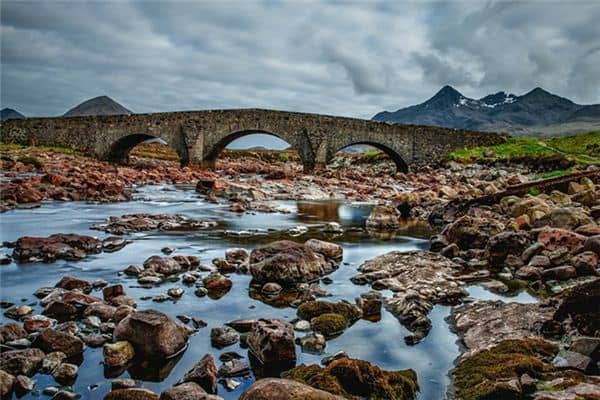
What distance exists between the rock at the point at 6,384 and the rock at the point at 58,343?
545mm

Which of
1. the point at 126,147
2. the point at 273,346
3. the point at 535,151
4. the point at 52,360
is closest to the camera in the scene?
the point at 52,360

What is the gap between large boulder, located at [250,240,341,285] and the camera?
20.3 feet

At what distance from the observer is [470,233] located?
8711 millimetres

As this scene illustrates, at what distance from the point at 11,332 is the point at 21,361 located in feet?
2.18

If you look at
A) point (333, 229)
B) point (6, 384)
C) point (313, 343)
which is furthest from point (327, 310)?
point (333, 229)

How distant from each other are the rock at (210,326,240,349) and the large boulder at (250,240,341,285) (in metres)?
1.80

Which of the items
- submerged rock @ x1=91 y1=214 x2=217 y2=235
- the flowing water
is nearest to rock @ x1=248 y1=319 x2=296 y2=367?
the flowing water

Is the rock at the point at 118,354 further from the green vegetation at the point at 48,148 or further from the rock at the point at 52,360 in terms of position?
the green vegetation at the point at 48,148

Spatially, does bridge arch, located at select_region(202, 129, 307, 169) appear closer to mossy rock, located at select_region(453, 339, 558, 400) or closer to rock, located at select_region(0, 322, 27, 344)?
rock, located at select_region(0, 322, 27, 344)

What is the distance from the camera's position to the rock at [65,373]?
11.3ft

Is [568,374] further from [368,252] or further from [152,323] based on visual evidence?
[368,252]

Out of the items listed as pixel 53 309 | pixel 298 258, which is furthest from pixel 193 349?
pixel 298 258

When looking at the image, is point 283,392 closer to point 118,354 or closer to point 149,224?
point 118,354

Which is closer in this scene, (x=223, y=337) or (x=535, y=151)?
(x=223, y=337)
